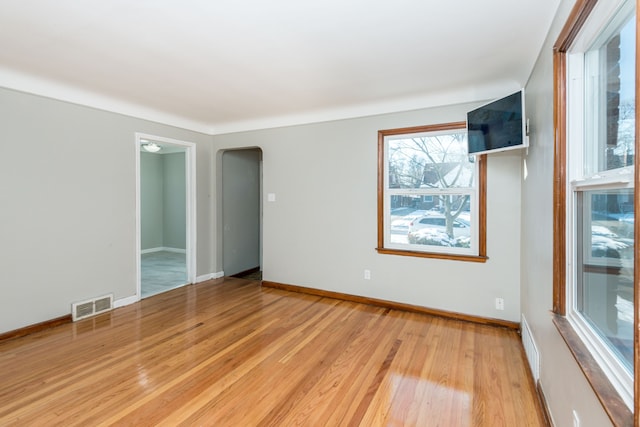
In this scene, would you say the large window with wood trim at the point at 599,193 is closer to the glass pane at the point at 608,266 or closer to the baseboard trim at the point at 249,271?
the glass pane at the point at 608,266

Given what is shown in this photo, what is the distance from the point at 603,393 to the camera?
1007 millimetres

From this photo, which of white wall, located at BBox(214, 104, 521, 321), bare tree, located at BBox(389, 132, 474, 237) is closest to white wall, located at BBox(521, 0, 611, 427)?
white wall, located at BBox(214, 104, 521, 321)

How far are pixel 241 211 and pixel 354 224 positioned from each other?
234 centimetres

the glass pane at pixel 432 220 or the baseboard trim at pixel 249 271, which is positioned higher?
the glass pane at pixel 432 220

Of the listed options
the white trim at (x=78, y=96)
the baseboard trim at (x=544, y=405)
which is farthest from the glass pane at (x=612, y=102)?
the white trim at (x=78, y=96)

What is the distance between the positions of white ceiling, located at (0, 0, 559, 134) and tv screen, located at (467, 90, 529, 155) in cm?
35

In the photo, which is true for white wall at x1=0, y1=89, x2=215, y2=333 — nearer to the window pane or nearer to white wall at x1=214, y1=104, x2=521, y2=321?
white wall at x1=214, y1=104, x2=521, y2=321

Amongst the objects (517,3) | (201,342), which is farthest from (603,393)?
(201,342)

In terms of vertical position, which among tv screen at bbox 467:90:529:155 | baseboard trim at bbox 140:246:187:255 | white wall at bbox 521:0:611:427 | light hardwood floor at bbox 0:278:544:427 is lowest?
light hardwood floor at bbox 0:278:544:427

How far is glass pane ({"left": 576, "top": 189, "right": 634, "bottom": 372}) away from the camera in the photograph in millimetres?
1060

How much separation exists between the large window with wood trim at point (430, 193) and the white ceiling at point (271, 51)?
397 mm

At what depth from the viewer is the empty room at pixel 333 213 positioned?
1.50m

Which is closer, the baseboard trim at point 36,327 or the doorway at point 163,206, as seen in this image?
the baseboard trim at point 36,327

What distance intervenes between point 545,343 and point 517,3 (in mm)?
2026
